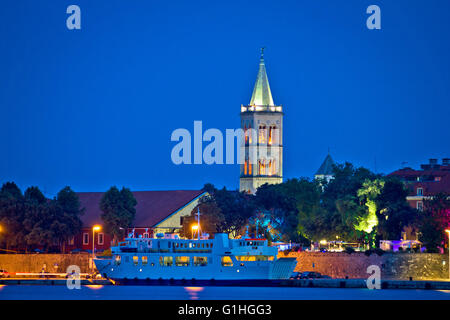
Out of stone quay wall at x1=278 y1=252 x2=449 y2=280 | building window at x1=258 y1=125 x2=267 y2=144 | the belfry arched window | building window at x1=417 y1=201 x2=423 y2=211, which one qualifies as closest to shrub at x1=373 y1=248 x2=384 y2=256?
stone quay wall at x1=278 y1=252 x2=449 y2=280

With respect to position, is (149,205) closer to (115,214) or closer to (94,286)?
(115,214)

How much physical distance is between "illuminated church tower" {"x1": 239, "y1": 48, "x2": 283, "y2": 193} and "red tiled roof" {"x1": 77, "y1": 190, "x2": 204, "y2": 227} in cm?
2806

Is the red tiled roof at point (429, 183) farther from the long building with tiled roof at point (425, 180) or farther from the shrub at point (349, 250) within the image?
the shrub at point (349, 250)

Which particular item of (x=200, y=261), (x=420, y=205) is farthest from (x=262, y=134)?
(x=200, y=261)

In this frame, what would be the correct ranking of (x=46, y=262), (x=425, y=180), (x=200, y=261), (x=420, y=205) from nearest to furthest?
(x=200, y=261) < (x=46, y=262) < (x=420, y=205) < (x=425, y=180)

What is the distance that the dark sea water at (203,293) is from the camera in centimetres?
9988

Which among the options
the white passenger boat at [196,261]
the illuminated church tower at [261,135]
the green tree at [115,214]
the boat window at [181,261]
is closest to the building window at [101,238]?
the green tree at [115,214]

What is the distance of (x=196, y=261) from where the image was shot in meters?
111

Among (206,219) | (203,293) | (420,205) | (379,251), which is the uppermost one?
(420,205)

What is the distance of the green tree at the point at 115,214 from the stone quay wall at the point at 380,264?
2254 cm

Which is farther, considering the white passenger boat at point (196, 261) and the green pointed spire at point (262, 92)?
the green pointed spire at point (262, 92)

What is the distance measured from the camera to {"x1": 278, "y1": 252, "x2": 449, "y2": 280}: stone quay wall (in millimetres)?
111250

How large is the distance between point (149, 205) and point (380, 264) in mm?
36571

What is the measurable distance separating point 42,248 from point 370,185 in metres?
34.0
